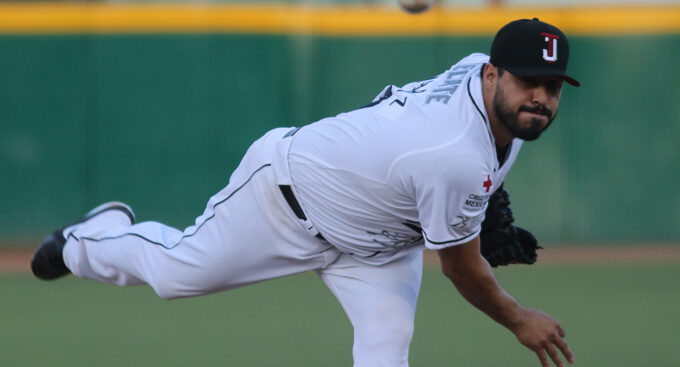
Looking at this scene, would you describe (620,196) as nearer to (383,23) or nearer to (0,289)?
(383,23)

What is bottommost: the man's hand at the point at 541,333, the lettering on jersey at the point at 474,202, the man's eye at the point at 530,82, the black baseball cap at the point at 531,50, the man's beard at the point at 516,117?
the man's hand at the point at 541,333

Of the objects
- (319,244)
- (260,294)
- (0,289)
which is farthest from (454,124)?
(0,289)

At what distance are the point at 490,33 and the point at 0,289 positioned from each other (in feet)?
19.5

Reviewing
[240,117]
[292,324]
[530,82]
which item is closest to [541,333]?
[530,82]

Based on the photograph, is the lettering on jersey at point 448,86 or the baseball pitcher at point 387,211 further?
the lettering on jersey at point 448,86

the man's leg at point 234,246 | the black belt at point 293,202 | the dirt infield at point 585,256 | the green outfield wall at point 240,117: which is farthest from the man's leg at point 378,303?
the green outfield wall at point 240,117

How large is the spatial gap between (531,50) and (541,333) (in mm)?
1107

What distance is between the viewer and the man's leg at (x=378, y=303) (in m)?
3.96

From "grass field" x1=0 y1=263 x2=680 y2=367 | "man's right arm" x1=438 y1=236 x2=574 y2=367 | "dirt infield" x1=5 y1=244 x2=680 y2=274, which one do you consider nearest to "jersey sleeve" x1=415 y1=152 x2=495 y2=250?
"man's right arm" x1=438 y1=236 x2=574 y2=367

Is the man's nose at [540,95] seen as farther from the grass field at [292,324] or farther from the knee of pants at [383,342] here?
the grass field at [292,324]

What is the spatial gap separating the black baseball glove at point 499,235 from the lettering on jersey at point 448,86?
58 cm

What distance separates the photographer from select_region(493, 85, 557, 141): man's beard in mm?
3523

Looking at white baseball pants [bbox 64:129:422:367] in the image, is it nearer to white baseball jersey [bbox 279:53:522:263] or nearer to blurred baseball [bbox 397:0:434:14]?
white baseball jersey [bbox 279:53:522:263]

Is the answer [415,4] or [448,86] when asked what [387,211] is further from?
[415,4]
